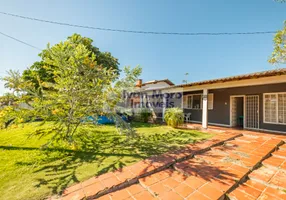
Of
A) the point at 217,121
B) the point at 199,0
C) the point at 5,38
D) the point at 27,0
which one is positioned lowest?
the point at 217,121

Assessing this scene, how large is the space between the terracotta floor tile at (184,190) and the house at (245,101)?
20.4 feet

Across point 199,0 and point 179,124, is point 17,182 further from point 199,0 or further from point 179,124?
point 199,0

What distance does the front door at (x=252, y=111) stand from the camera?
893 cm

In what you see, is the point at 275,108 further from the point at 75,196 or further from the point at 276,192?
the point at 75,196

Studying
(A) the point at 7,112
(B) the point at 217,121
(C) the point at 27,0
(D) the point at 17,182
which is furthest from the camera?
(B) the point at 217,121

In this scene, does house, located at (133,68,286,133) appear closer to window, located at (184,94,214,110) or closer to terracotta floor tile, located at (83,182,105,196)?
window, located at (184,94,214,110)

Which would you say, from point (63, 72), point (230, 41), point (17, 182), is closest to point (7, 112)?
point (63, 72)

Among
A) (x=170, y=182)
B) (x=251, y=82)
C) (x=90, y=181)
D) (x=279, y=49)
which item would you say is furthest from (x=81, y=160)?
(x=279, y=49)

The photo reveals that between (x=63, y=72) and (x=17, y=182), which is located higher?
(x=63, y=72)

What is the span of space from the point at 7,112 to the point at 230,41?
14296 mm

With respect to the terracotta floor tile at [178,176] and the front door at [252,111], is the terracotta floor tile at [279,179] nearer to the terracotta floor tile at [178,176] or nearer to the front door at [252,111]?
the terracotta floor tile at [178,176]

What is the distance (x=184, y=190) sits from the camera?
2686 millimetres

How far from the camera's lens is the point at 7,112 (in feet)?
14.1

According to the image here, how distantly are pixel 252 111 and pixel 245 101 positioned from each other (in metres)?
0.77
